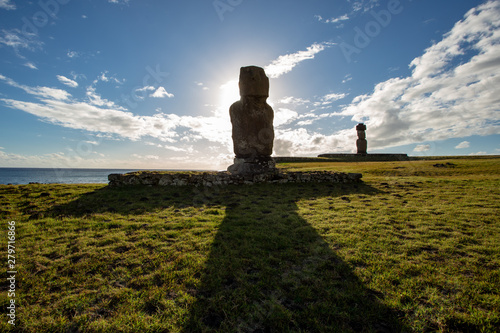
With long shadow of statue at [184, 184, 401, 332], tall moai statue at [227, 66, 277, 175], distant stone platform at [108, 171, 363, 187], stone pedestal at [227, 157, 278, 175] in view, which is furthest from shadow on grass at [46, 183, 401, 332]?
tall moai statue at [227, 66, 277, 175]

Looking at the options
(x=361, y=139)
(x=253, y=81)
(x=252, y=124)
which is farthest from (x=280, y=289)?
A: (x=361, y=139)

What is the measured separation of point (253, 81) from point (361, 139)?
35191 mm

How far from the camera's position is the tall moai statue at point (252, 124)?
12.6 m

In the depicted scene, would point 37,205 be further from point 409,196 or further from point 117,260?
point 409,196

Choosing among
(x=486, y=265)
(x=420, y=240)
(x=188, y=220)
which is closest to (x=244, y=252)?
(x=188, y=220)

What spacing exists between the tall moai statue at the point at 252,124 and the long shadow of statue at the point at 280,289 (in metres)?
7.67

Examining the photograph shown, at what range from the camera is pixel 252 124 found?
42.1 ft

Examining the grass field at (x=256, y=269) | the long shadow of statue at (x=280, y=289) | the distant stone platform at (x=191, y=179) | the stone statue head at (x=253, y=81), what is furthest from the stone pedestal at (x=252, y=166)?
the long shadow of statue at (x=280, y=289)

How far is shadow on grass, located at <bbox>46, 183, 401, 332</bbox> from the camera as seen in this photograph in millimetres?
2539

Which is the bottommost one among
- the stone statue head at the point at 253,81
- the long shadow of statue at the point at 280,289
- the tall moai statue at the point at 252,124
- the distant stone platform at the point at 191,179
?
the long shadow of statue at the point at 280,289

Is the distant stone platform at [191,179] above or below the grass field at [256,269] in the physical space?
above

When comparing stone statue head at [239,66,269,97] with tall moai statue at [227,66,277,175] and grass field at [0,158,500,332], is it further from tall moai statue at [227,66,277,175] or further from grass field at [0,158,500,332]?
grass field at [0,158,500,332]

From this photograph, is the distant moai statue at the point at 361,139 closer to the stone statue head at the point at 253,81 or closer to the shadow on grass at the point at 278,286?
the stone statue head at the point at 253,81

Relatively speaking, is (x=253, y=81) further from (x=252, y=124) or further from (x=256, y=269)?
(x=256, y=269)
